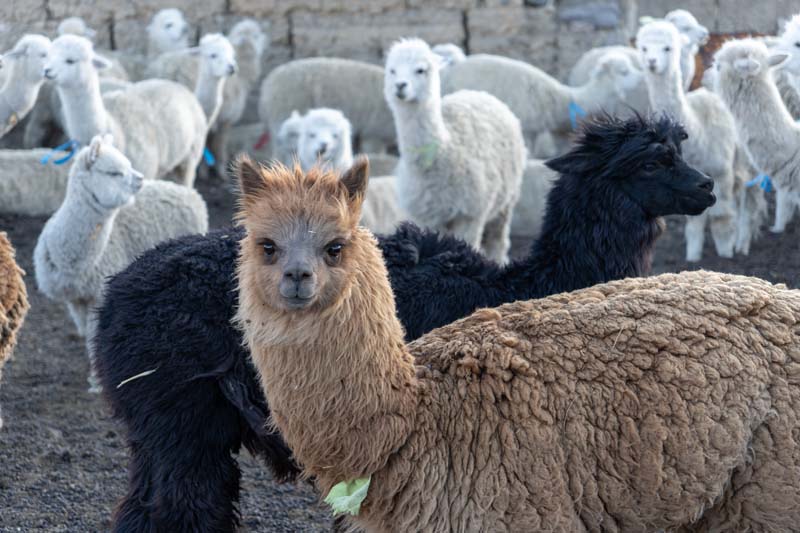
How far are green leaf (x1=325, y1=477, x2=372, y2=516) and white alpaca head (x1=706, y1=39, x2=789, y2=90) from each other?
4795mm

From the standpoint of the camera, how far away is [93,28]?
12555 millimetres

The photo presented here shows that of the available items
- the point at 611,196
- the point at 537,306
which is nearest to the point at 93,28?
the point at 611,196

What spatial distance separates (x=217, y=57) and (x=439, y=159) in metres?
3.76

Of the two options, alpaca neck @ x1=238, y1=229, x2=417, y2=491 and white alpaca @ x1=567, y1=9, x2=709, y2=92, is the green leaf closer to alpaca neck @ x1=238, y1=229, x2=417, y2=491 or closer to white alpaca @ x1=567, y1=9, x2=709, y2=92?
alpaca neck @ x1=238, y1=229, x2=417, y2=491

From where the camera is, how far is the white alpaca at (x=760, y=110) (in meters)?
6.75

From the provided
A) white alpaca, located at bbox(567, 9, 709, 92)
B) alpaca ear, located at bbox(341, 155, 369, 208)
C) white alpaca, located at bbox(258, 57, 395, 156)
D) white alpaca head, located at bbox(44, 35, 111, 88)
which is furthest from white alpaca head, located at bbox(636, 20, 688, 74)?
alpaca ear, located at bbox(341, 155, 369, 208)

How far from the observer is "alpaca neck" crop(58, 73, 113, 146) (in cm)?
830

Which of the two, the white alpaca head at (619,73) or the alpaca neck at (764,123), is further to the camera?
the white alpaca head at (619,73)

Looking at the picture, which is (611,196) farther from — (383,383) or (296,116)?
(296,116)

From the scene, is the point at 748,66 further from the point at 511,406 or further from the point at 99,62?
the point at 99,62

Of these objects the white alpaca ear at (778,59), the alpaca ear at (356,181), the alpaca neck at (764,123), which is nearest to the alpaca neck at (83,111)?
the alpaca neck at (764,123)

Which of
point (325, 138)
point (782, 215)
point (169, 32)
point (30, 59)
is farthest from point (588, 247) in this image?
point (169, 32)

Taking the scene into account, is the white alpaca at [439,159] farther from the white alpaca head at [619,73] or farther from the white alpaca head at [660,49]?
the white alpaca head at [619,73]

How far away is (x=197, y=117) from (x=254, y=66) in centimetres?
237
